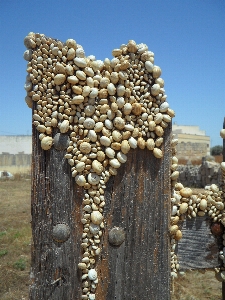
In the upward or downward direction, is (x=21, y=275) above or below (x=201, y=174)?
below

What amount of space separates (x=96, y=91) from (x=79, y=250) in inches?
28.9

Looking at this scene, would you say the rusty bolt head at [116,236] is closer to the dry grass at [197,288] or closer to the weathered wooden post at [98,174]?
the weathered wooden post at [98,174]

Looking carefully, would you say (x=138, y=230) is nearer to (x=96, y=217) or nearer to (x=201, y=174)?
(x=96, y=217)

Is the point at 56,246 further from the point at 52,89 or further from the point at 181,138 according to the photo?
the point at 181,138

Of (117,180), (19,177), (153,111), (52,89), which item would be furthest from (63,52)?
(19,177)

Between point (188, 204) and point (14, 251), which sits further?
point (14, 251)

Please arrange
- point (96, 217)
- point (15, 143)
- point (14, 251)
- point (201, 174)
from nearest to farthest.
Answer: point (96, 217) → point (14, 251) → point (201, 174) → point (15, 143)

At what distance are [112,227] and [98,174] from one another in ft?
0.84

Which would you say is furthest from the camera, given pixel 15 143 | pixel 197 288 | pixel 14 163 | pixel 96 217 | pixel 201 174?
pixel 15 143

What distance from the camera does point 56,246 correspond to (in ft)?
4.69

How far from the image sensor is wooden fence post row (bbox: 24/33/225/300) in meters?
1.42

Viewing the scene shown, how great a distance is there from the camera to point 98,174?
1.43m

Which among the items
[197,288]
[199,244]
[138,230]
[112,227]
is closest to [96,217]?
[112,227]

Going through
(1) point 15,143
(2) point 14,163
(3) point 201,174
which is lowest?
(3) point 201,174
